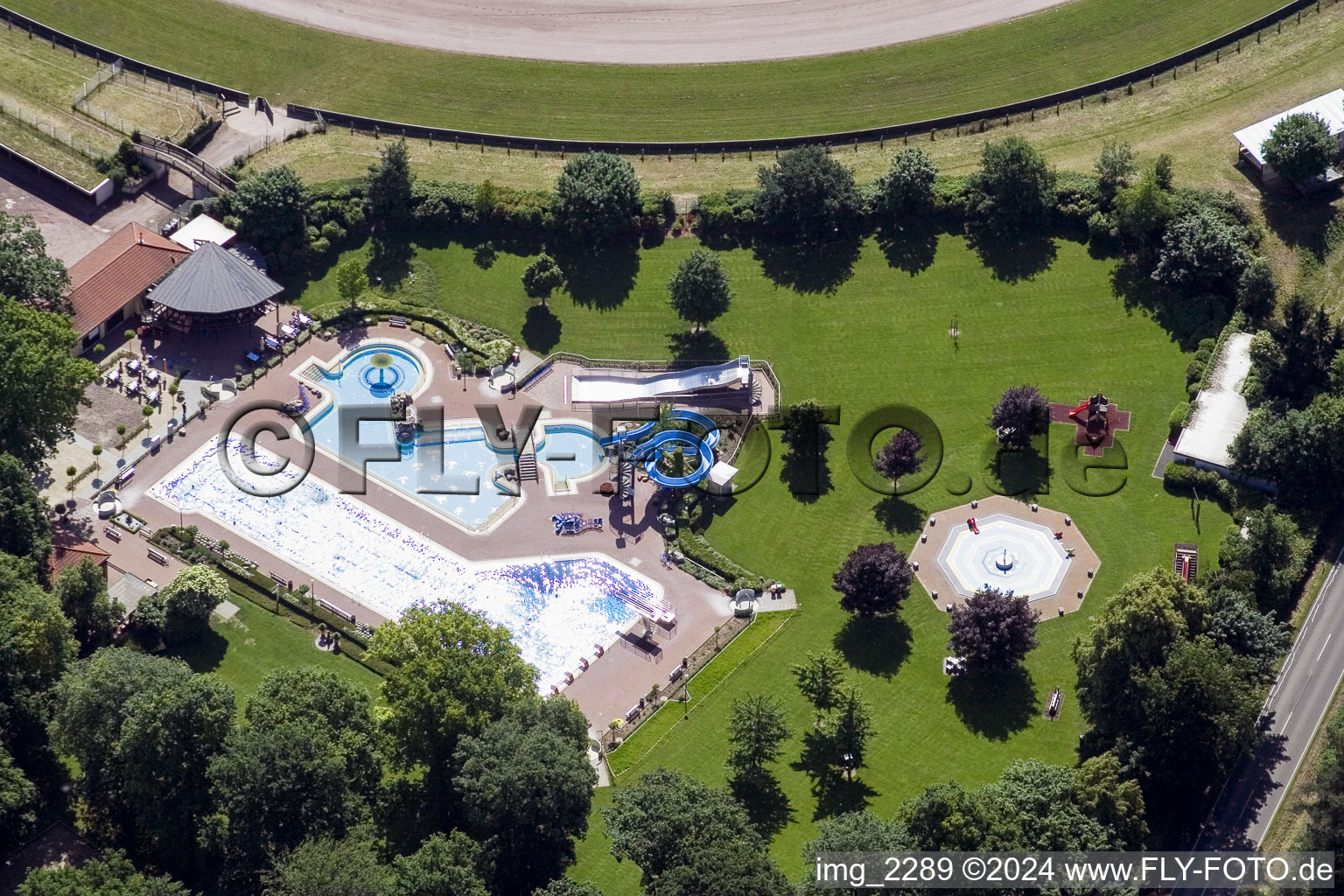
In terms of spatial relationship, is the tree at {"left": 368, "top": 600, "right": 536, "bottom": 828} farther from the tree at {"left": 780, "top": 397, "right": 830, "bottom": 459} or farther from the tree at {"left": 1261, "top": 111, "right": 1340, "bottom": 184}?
the tree at {"left": 1261, "top": 111, "right": 1340, "bottom": 184}

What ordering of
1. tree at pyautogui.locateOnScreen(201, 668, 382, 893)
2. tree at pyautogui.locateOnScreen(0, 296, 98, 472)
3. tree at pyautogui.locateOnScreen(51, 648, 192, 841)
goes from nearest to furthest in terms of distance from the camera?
tree at pyautogui.locateOnScreen(201, 668, 382, 893), tree at pyautogui.locateOnScreen(51, 648, 192, 841), tree at pyautogui.locateOnScreen(0, 296, 98, 472)

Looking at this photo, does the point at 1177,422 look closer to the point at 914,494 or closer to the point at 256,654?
the point at 914,494

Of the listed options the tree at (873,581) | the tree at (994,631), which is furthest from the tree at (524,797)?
the tree at (994,631)

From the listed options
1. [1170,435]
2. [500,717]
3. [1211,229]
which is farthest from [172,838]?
[1211,229]

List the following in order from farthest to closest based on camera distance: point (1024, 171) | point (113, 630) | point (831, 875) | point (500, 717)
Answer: point (1024, 171) < point (113, 630) < point (500, 717) < point (831, 875)

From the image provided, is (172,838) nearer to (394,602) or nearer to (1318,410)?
(394,602)

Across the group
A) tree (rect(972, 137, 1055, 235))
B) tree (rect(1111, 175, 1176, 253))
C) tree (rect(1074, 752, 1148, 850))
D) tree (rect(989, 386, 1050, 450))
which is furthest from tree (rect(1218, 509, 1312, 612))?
tree (rect(972, 137, 1055, 235))
